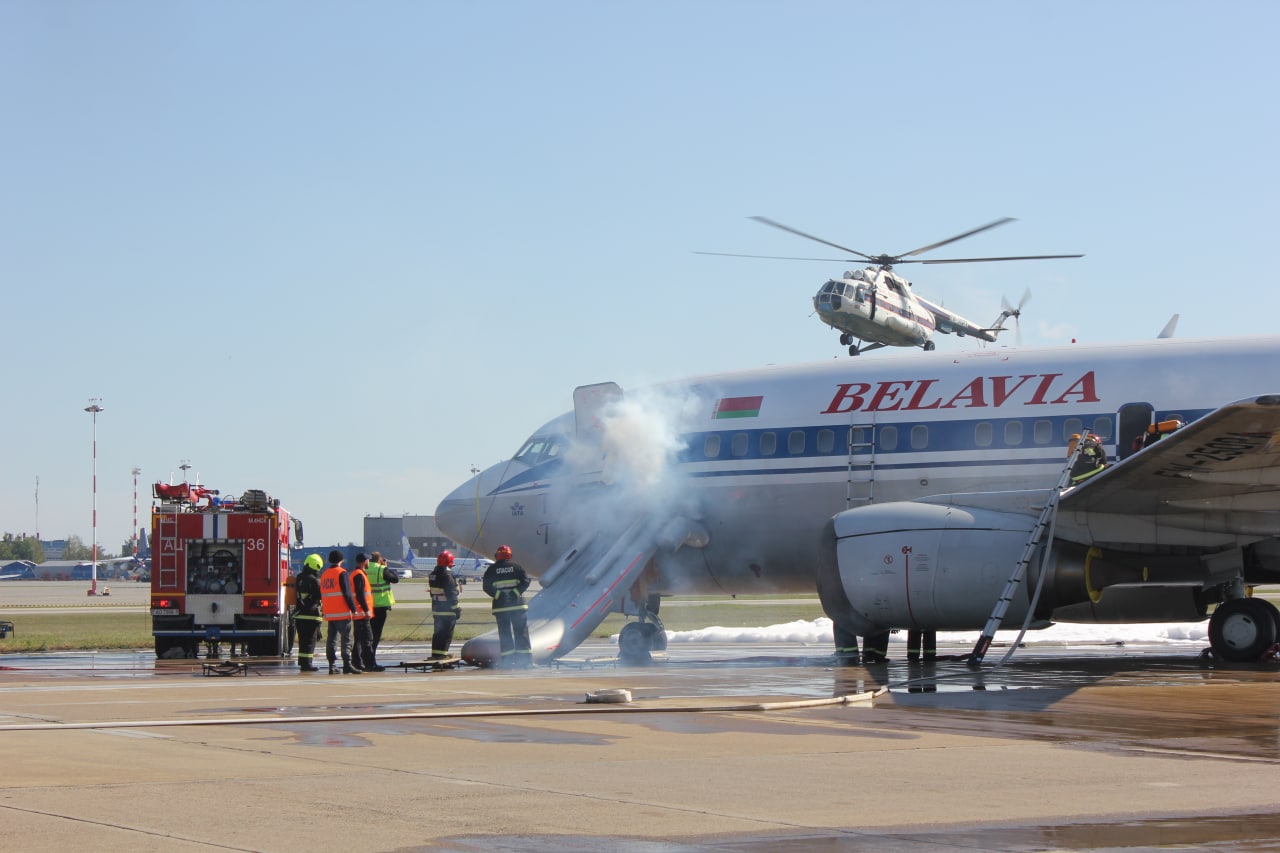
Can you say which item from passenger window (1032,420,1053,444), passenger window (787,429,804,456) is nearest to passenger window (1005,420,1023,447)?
passenger window (1032,420,1053,444)

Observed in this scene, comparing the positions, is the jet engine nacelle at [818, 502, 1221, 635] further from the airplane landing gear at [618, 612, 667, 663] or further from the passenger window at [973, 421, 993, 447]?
the airplane landing gear at [618, 612, 667, 663]

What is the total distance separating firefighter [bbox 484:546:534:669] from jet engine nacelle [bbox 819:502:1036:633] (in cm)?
436

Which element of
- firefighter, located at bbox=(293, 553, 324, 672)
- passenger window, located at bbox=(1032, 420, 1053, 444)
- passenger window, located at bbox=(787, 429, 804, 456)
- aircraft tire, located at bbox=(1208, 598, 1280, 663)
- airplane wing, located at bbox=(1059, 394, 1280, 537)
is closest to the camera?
airplane wing, located at bbox=(1059, 394, 1280, 537)

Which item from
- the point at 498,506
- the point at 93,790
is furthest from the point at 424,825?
the point at 498,506

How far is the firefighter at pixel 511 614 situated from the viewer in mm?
19984

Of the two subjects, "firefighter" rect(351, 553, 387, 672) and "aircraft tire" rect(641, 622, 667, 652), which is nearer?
"firefighter" rect(351, 553, 387, 672)

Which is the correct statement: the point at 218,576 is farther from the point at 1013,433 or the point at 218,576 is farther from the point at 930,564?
the point at 1013,433

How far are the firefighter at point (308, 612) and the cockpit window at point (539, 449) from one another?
4416 millimetres

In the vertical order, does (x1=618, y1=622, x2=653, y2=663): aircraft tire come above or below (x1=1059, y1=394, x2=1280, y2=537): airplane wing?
below

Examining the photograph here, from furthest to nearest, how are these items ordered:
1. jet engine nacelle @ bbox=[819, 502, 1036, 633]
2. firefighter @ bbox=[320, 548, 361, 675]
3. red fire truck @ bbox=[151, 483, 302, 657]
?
red fire truck @ bbox=[151, 483, 302, 657], firefighter @ bbox=[320, 548, 361, 675], jet engine nacelle @ bbox=[819, 502, 1036, 633]

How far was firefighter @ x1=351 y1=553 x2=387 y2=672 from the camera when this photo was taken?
19744mm

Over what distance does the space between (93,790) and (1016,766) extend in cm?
512

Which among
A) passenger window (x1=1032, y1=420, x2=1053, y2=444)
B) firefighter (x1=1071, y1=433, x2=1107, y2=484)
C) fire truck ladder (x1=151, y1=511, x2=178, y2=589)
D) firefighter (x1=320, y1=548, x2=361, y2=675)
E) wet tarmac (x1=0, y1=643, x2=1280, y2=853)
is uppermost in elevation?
passenger window (x1=1032, y1=420, x2=1053, y2=444)

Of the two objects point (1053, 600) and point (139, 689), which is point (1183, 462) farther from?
point (139, 689)
